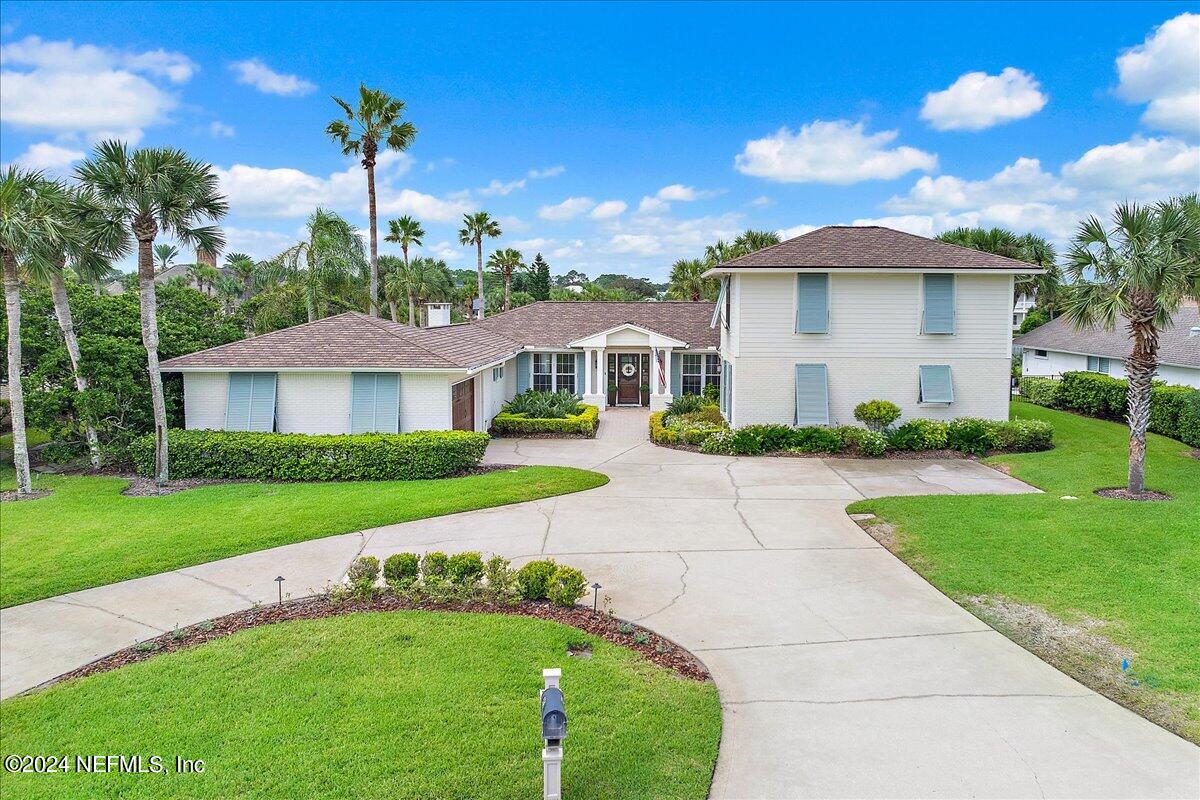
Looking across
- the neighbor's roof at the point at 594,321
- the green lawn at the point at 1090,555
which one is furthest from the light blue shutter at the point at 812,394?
the neighbor's roof at the point at 594,321

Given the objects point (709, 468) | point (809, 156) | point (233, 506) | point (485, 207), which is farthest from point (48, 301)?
point (485, 207)

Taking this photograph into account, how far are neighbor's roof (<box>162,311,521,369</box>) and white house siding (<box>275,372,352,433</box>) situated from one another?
16.7 inches

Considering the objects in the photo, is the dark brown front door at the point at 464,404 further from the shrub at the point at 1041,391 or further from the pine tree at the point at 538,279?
the pine tree at the point at 538,279

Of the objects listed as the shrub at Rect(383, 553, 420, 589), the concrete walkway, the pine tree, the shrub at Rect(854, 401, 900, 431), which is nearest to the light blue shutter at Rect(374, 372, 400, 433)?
the concrete walkway

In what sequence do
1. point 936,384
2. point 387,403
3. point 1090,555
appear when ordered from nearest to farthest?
point 1090,555 → point 387,403 → point 936,384

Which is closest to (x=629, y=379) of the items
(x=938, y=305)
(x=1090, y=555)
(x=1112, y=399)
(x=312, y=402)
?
(x=938, y=305)

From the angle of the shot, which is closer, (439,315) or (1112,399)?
(1112,399)

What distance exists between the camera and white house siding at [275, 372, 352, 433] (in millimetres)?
16828

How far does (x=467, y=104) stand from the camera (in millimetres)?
23125

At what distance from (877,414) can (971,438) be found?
2387mm

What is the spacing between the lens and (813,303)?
19.3 meters

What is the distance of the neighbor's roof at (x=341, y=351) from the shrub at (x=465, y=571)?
8509 mm

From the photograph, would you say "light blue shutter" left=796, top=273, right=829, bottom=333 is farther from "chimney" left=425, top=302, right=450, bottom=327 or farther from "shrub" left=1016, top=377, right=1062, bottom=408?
"chimney" left=425, top=302, right=450, bottom=327

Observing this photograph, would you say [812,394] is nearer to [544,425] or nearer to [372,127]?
[544,425]
